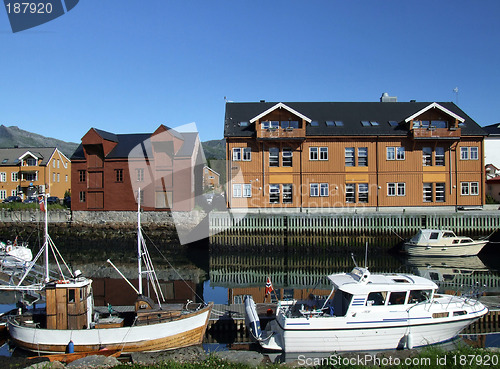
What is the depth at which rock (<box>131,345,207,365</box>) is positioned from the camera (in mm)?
12984

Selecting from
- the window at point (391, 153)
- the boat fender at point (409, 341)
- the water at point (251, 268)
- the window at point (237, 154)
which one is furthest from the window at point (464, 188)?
the boat fender at point (409, 341)

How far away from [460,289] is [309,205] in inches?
685

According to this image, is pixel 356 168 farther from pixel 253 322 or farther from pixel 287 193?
pixel 253 322

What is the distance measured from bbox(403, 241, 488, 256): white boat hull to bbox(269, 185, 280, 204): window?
12.2 metres

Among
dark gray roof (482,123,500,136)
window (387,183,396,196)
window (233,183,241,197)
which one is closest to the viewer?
window (233,183,241,197)

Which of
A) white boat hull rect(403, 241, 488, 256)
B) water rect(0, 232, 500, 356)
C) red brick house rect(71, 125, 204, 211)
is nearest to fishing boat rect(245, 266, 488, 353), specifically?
water rect(0, 232, 500, 356)

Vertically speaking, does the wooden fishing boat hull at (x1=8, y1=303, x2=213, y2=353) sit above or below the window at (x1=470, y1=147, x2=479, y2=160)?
below

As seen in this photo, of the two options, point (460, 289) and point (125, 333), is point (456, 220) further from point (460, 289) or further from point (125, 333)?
point (125, 333)

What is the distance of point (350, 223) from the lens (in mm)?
33250

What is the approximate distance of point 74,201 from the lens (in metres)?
41.4

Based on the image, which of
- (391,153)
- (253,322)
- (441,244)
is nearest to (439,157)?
(391,153)

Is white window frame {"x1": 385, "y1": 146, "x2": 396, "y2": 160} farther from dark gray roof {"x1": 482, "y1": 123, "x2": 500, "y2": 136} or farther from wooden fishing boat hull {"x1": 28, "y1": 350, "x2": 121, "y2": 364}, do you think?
wooden fishing boat hull {"x1": 28, "y1": 350, "x2": 121, "y2": 364}

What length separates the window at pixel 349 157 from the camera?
38.1 metres

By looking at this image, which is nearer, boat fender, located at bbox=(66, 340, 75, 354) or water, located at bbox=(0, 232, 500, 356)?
boat fender, located at bbox=(66, 340, 75, 354)
